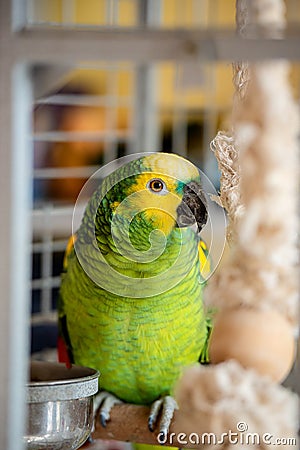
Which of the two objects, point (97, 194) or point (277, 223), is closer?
point (277, 223)

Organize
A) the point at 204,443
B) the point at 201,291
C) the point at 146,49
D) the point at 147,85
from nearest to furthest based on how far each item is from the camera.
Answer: the point at 146,49
the point at 204,443
the point at 201,291
the point at 147,85

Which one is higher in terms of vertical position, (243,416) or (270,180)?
(270,180)

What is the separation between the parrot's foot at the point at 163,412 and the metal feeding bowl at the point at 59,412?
11 cm

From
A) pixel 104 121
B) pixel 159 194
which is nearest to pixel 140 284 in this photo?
pixel 159 194

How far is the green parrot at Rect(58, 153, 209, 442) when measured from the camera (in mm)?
735

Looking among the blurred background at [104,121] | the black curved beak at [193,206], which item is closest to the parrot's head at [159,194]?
the black curved beak at [193,206]

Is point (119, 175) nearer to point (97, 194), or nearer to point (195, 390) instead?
point (97, 194)

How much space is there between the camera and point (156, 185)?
730 mm

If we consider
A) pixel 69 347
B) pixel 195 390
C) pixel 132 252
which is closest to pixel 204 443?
pixel 195 390

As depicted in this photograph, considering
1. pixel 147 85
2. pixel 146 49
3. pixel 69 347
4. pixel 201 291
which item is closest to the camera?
pixel 146 49

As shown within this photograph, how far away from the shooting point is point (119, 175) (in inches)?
30.4

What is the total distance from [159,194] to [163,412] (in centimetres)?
26

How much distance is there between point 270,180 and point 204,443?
0.22 metres

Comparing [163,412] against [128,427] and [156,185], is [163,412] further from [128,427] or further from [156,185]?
[156,185]
